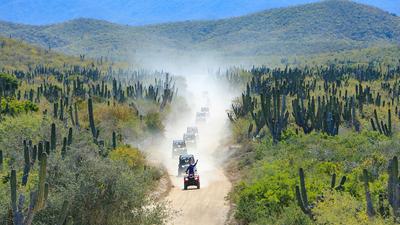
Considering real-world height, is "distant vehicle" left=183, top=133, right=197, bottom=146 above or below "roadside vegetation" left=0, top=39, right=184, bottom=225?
below

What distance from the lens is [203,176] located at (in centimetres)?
3494

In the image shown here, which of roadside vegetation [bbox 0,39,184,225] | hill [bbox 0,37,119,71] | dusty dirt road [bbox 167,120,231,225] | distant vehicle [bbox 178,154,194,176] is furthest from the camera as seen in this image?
hill [bbox 0,37,119,71]

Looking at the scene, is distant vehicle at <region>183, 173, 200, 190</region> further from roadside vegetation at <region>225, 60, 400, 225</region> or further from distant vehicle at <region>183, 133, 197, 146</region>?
distant vehicle at <region>183, 133, 197, 146</region>

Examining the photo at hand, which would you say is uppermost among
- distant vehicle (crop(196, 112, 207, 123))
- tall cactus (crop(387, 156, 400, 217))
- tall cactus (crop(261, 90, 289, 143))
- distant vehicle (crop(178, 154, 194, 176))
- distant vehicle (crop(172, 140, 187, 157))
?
tall cactus (crop(387, 156, 400, 217))

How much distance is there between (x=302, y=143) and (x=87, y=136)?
438 inches

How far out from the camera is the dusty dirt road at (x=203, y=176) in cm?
2521

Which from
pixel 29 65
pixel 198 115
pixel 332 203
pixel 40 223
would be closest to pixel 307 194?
pixel 332 203

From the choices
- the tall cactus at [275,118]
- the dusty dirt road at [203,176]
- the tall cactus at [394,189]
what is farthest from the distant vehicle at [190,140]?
the tall cactus at [394,189]

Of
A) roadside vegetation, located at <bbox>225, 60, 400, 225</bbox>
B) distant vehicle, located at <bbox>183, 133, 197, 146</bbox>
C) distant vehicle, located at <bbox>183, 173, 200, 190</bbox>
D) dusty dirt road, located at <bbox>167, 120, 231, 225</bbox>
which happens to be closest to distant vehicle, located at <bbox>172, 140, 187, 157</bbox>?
dusty dirt road, located at <bbox>167, 120, 231, 225</bbox>

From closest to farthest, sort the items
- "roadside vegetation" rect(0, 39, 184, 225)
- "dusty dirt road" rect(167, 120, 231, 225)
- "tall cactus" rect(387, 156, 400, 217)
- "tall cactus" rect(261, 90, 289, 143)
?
1. "tall cactus" rect(387, 156, 400, 217)
2. "roadside vegetation" rect(0, 39, 184, 225)
3. "dusty dirt road" rect(167, 120, 231, 225)
4. "tall cactus" rect(261, 90, 289, 143)

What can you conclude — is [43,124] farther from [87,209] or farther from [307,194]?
[307,194]

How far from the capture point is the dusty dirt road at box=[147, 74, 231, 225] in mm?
25206

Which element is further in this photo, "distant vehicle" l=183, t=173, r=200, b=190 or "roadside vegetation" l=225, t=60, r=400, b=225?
"distant vehicle" l=183, t=173, r=200, b=190

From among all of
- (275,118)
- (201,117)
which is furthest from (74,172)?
(201,117)
